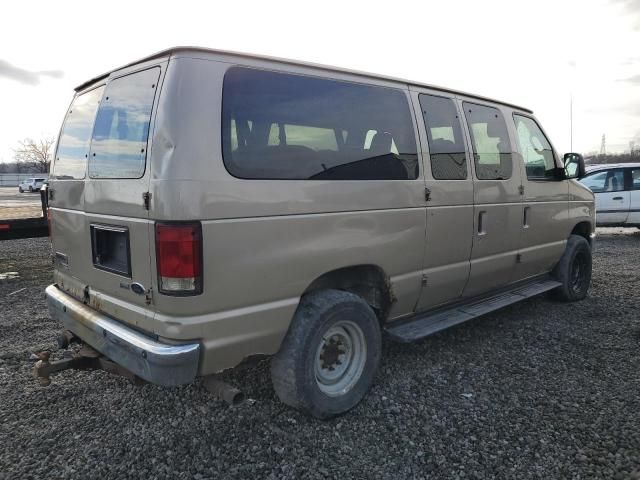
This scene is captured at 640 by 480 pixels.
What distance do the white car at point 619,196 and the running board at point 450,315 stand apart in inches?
297

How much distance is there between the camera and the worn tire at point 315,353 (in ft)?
9.68

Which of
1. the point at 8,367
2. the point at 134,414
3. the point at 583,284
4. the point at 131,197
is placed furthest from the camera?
the point at 583,284

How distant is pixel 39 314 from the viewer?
5258 millimetres

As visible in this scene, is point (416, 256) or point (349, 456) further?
point (416, 256)

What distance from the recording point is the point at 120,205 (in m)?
2.80

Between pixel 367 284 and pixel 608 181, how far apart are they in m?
10.4

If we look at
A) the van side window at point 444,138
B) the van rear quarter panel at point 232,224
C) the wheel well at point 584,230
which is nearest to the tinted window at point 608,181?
the wheel well at point 584,230

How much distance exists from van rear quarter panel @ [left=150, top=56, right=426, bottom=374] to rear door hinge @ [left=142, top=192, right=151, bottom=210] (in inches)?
2.3

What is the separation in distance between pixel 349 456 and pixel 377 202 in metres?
1.63

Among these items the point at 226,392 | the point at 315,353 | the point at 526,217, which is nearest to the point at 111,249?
the point at 226,392

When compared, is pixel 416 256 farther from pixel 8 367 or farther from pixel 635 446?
pixel 8 367

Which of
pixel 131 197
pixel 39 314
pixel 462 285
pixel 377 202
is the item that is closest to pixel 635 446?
pixel 462 285

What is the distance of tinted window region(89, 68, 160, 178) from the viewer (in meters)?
2.71

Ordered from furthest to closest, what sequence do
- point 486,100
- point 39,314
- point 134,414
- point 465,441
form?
point 39,314 < point 486,100 < point 134,414 < point 465,441
